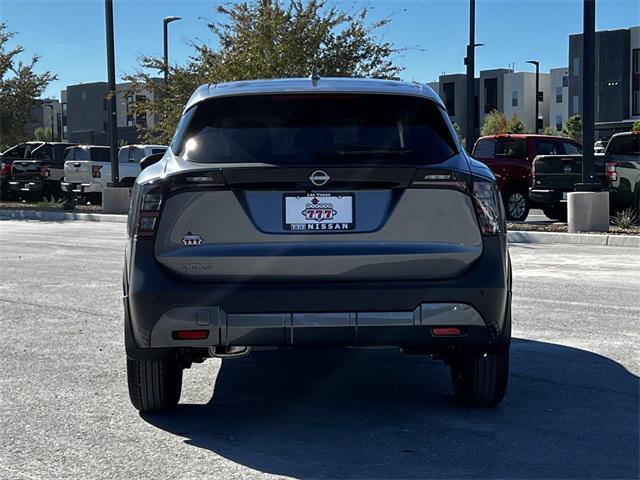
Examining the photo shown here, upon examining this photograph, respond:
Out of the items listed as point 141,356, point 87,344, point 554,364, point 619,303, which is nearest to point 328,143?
point 141,356

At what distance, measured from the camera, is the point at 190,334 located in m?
4.83

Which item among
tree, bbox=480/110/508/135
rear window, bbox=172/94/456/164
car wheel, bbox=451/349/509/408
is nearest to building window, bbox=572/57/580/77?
tree, bbox=480/110/508/135

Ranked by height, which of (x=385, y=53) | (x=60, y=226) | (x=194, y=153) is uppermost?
(x=385, y=53)

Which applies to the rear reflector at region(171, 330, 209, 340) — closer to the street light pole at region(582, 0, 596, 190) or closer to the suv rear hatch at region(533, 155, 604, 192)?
the street light pole at region(582, 0, 596, 190)

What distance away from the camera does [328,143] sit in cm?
499

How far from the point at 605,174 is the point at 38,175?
19.8 metres

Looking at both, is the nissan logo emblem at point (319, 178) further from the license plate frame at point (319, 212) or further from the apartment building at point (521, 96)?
the apartment building at point (521, 96)

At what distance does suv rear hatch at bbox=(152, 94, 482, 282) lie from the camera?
4762mm

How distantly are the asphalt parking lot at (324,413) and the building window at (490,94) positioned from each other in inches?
3751

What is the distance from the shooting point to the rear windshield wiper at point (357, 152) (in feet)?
16.1

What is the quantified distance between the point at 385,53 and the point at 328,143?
68.8 feet

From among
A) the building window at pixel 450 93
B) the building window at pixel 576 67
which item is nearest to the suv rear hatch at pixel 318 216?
the building window at pixel 576 67

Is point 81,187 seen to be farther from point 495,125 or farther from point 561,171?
point 495,125

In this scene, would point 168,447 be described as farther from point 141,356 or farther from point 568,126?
point 568,126
